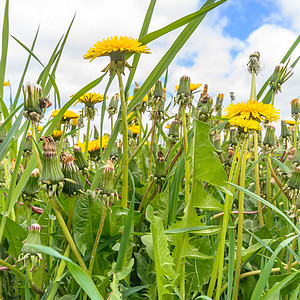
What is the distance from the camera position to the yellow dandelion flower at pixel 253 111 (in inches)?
47.9

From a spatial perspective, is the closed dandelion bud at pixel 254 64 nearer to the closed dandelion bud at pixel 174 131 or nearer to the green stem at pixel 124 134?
the closed dandelion bud at pixel 174 131

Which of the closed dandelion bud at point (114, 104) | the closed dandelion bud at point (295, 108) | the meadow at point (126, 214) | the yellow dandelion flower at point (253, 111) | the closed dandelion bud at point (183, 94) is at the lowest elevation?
the meadow at point (126, 214)

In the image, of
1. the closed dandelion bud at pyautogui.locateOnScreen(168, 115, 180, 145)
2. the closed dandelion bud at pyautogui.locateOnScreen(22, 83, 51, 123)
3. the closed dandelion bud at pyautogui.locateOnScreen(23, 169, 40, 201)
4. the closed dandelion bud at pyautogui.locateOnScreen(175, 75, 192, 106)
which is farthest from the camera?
the closed dandelion bud at pyautogui.locateOnScreen(168, 115, 180, 145)

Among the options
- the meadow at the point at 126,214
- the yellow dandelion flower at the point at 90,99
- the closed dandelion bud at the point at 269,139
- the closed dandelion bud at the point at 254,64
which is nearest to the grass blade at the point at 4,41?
the meadow at the point at 126,214

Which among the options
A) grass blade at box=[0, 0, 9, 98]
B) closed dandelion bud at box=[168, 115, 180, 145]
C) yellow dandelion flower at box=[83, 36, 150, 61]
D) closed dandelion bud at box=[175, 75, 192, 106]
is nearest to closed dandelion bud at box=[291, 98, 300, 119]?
closed dandelion bud at box=[168, 115, 180, 145]

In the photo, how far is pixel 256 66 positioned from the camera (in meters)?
1.57

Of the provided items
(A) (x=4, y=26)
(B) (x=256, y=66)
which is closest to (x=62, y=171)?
(A) (x=4, y=26)

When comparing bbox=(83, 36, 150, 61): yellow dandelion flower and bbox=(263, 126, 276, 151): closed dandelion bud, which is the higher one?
bbox=(83, 36, 150, 61): yellow dandelion flower

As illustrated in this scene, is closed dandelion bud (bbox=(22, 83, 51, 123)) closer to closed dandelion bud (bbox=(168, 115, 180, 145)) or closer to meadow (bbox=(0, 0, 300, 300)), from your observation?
meadow (bbox=(0, 0, 300, 300))

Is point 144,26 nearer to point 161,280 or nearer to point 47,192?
point 47,192

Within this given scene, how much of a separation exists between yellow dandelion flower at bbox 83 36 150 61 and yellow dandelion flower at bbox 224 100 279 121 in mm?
418

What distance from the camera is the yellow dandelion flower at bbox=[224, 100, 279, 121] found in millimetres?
1217

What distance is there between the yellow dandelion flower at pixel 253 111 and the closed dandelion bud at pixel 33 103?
71 centimetres

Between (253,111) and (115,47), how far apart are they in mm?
571
